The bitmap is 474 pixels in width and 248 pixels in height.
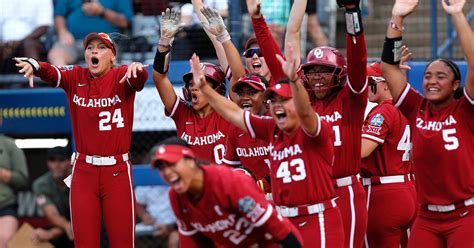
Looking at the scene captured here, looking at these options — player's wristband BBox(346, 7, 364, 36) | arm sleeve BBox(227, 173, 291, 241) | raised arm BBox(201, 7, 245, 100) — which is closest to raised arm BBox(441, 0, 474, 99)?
player's wristband BBox(346, 7, 364, 36)

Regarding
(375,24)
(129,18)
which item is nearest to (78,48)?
(129,18)

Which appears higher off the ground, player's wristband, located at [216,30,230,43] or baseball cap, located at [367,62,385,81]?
player's wristband, located at [216,30,230,43]

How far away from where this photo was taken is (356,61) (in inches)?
317

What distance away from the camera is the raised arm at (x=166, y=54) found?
897 centimetres

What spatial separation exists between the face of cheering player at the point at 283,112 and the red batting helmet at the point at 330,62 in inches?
41.4

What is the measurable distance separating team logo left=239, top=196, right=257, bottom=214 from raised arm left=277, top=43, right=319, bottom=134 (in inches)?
33.9

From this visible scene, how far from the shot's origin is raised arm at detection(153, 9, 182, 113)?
897 centimetres

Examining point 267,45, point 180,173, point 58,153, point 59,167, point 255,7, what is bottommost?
point 59,167

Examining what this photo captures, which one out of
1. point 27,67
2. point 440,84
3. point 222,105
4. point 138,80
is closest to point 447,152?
point 440,84

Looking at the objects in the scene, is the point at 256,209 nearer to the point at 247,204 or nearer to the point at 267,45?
the point at 247,204

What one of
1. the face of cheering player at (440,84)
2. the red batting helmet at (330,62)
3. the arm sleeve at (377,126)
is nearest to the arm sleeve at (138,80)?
the red batting helmet at (330,62)

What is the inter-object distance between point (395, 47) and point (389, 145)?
58.3 inches

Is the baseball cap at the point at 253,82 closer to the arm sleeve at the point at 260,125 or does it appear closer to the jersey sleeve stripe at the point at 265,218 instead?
the arm sleeve at the point at 260,125

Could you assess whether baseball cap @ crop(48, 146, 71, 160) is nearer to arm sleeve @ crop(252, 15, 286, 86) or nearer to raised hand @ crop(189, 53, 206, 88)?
arm sleeve @ crop(252, 15, 286, 86)
